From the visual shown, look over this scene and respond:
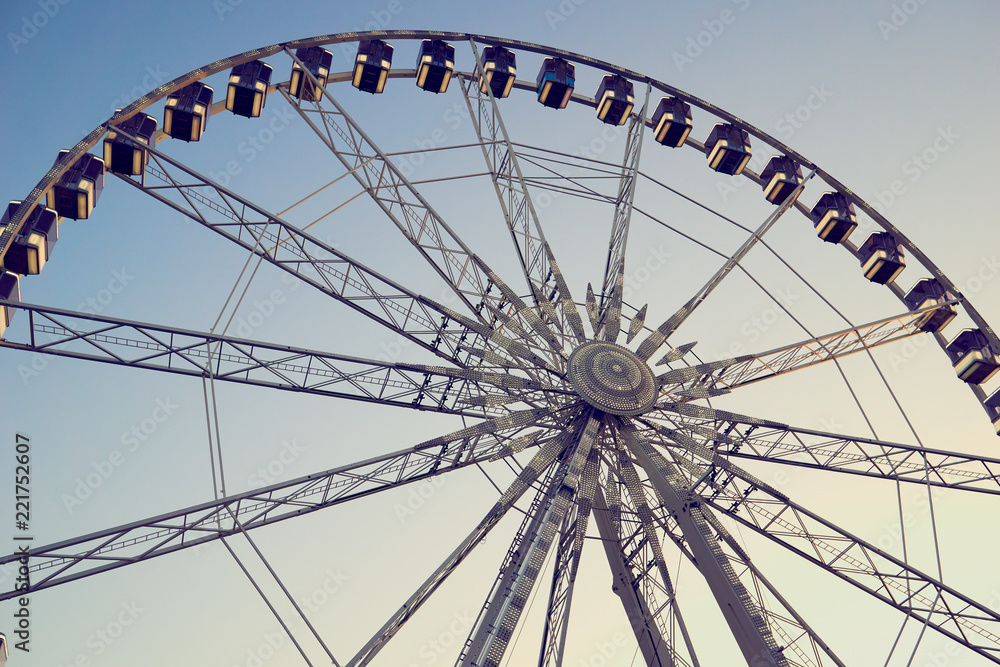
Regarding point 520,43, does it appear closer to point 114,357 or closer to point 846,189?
point 846,189

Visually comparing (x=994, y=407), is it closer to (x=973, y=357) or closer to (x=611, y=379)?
(x=973, y=357)

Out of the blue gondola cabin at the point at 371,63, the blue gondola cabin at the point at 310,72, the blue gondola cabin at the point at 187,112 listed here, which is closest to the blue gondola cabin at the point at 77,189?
the blue gondola cabin at the point at 187,112

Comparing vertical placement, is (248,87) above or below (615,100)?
below

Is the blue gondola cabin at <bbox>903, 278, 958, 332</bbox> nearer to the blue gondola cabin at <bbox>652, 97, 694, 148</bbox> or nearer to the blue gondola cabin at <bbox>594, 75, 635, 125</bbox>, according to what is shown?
the blue gondola cabin at <bbox>652, 97, 694, 148</bbox>

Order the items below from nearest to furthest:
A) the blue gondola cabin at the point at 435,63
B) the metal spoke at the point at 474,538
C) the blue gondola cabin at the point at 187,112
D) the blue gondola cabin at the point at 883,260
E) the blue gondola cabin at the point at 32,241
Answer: the metal spoke at the point at 474,538 < the blue gondola cabin at the point at 32,241 < the blue gondola cabin at the point at 187,112 < the blue gondola cabin at the point at 435,63 < the blue gondola cabin at the point at 883,260

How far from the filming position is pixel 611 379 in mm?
20781

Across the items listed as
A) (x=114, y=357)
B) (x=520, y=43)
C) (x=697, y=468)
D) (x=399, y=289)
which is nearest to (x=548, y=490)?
(x=697, y=468)

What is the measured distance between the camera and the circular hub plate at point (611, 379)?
20.4 metres

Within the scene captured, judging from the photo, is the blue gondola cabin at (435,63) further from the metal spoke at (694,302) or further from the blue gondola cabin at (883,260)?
the blue gondola cabin at (883,260)

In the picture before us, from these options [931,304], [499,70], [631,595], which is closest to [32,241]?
[499,70]

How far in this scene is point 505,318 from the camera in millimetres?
21062

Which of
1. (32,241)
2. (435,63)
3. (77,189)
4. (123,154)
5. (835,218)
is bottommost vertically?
(32,241)

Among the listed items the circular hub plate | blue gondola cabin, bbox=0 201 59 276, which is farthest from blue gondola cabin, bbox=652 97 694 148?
blue gondola cabin, bbox=0 201 59 276

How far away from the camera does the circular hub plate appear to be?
2036 centimetres
